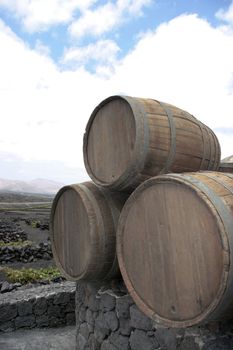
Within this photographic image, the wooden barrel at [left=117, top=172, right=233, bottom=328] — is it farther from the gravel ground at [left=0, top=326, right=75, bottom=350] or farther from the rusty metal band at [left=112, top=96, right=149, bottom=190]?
the gravel ground at [left=0, top=326, right=75, bottom=350]

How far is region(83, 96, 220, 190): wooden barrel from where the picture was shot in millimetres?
3467

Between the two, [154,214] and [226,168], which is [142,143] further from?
[226,168]

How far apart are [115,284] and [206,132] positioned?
85.1 inches

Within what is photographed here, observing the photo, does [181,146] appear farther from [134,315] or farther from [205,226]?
[134,315]

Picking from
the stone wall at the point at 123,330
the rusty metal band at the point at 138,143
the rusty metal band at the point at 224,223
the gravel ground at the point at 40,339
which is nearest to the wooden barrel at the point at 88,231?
the stone wall at the point at 123,330

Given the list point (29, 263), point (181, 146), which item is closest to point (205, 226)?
point (181, 146)

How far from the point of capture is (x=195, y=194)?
270 centimetres

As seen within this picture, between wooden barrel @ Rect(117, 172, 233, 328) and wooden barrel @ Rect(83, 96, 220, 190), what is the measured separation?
0.48 meters

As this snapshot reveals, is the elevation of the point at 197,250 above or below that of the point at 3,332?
above

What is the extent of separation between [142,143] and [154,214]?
0.75m

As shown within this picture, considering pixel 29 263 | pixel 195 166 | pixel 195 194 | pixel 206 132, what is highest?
pixel 206 132

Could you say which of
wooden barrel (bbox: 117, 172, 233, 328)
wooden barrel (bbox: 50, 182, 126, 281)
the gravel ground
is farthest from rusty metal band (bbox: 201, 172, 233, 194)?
the gravel ground

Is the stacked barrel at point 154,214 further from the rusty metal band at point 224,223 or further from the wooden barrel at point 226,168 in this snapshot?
the wooden barrel at point 226,168

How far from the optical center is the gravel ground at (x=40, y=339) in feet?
20.5
